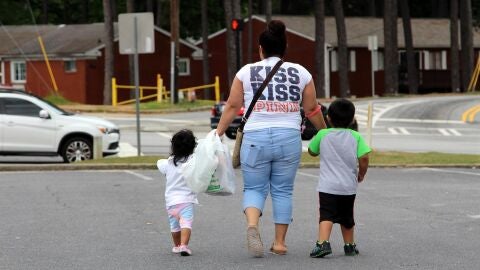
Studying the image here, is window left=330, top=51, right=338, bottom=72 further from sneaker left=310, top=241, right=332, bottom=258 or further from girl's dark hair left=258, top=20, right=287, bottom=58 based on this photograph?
sneaker left=310, top=241, right=332, bottom=258

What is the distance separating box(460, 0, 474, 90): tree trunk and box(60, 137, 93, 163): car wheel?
4781 cm

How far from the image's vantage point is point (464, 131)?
33.1 metres

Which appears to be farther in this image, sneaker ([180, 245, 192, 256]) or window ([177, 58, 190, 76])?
window ([177, 58, 190, 76])

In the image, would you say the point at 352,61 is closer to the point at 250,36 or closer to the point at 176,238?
the point at 250,36

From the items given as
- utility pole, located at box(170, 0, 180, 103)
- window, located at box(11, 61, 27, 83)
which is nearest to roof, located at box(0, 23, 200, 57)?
window, located at box(11, 61, 27, 83)

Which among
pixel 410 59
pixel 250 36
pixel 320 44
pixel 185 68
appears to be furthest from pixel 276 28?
pixel 185 68

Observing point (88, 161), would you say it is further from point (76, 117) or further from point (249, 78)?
point (249, 78)

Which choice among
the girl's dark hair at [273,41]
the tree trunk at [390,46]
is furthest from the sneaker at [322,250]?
the tree trunk at [390,46]

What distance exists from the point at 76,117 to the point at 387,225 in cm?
1132

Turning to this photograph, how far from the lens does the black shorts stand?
357 inches

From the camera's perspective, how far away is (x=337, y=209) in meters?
9.09

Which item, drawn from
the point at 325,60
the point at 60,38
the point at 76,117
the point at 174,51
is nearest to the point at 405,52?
the point at 325,60

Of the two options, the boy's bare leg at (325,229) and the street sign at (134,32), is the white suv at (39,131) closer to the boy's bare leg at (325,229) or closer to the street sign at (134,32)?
the street sign at (134,32)

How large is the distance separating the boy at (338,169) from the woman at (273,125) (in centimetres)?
22
